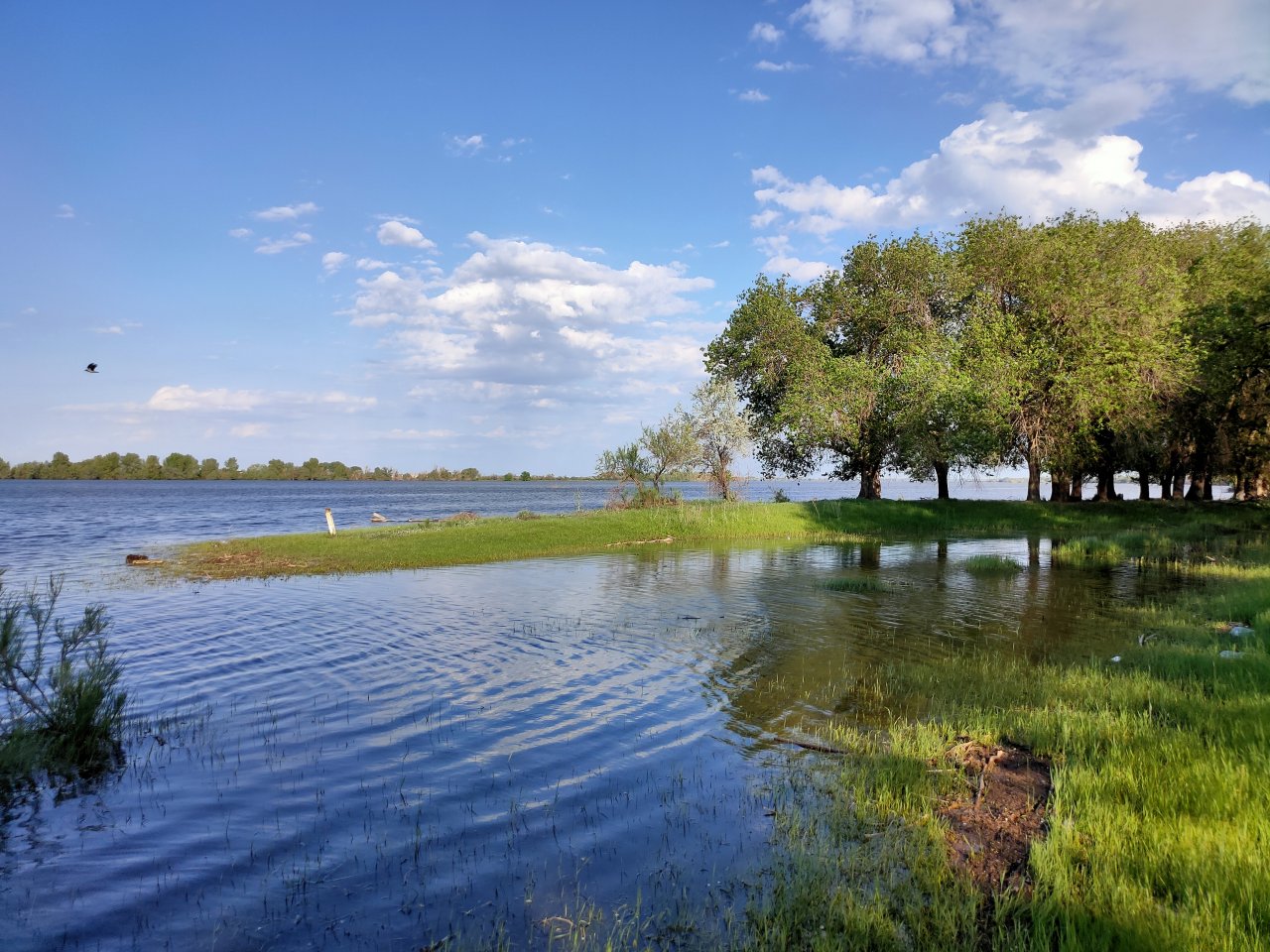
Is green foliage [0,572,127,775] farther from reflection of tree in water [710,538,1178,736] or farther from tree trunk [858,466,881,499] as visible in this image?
tree trunk [858,466,881,499]

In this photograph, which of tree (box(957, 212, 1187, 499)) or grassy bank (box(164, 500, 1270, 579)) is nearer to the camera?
grassy bank (box(164, 500, 1270, 579))

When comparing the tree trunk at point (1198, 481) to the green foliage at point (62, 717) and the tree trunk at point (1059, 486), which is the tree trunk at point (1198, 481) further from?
the green foliage at point (62, 717)

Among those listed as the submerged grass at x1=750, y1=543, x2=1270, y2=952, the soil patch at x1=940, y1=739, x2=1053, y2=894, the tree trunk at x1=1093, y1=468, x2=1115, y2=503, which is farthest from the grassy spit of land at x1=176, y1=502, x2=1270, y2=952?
the tree trunk at x1=1093, y1=468, x2=1115, y2=503

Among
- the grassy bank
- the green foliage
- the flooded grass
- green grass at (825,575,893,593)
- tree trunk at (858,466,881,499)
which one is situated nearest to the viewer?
the flooded grass

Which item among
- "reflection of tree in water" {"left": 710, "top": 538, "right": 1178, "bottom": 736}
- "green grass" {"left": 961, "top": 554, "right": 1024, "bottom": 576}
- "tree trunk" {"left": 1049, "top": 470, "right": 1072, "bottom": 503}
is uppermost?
"tree trunk" {"left": 1049, "top": 470, "right": 1072, "bottom": 503}

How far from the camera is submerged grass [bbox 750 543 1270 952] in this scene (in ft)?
17.1

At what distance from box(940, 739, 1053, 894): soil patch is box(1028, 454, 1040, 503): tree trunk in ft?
122

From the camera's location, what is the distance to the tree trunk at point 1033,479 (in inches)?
1661

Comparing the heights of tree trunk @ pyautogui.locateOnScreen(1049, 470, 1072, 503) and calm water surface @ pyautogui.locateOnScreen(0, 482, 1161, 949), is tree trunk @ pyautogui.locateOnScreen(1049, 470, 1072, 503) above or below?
above

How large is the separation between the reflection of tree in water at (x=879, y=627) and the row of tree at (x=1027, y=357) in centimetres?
1280

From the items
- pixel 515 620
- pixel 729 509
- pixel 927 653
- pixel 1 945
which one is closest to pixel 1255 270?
pixel 729 509

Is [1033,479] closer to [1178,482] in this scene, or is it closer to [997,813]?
[1178,482]

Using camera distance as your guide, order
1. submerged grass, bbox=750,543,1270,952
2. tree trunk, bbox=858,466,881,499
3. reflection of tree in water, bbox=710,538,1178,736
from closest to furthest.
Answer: submerged grass, bbox=750,543,1270,952 < reflection of tree in water, bbox=710,538,1178,736 < tree trunk, bbox=858,466,881,499

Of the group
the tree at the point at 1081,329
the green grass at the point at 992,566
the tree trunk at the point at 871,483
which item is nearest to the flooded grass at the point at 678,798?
the green grass at the point at 992,566
